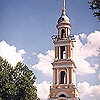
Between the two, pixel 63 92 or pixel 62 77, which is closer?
pixel 63 92

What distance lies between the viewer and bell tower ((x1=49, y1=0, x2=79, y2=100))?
40.9 m

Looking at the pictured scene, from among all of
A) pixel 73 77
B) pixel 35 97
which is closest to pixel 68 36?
pixel 73 77

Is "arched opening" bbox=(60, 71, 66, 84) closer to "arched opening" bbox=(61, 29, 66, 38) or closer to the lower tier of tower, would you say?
the lower tier of tower

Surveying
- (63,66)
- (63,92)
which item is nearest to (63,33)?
(63,66)

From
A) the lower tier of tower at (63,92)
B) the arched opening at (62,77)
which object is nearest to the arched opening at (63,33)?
the arched opening at (62,77)

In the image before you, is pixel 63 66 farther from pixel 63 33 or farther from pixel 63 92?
pixel 63 33

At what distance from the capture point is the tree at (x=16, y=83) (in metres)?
41.4

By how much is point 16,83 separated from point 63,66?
6.31m

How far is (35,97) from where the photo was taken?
139 ft

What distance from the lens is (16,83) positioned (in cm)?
4266

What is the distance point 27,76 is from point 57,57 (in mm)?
4463

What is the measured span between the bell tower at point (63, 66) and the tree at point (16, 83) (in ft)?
9.26

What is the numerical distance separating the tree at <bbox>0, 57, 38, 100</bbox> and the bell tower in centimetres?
282

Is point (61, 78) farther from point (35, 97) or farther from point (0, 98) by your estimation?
point (0, 98)
